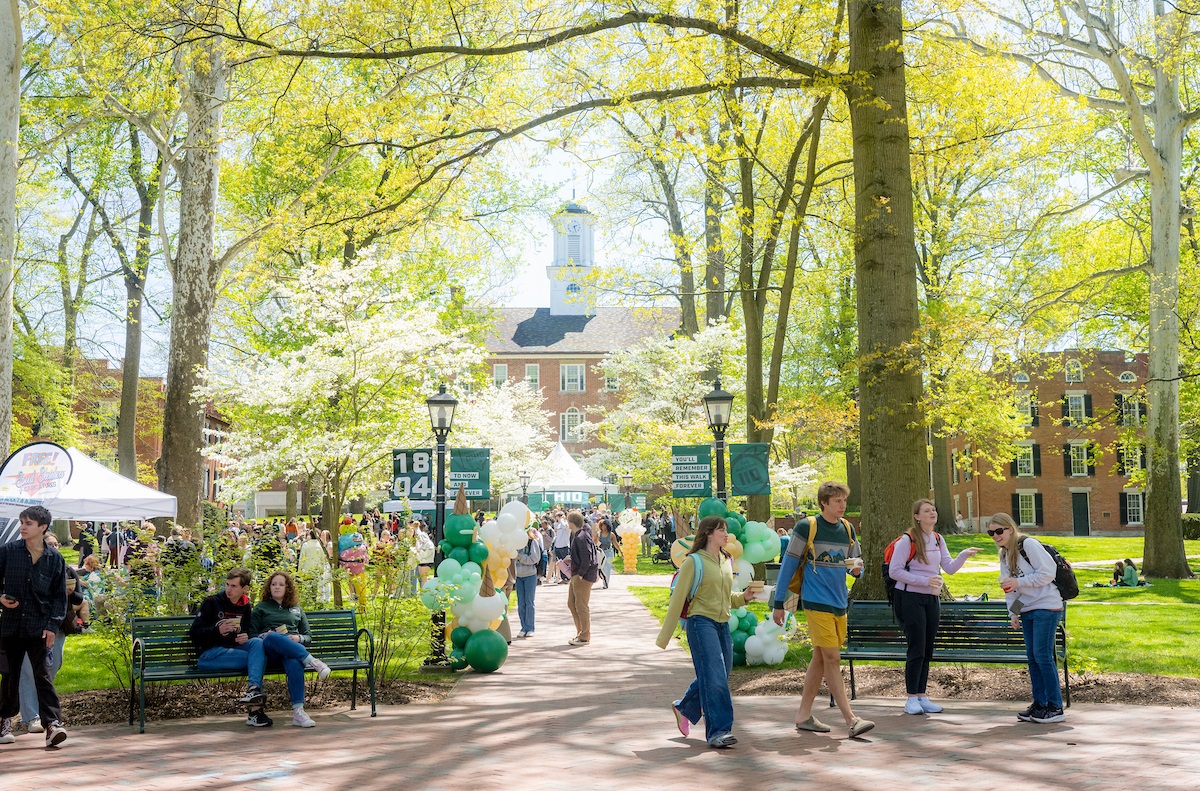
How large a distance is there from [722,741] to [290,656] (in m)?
3.66

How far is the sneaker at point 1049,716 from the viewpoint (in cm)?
829

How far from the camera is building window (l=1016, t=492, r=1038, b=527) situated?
200ft

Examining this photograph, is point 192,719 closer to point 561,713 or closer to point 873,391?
point 561,713

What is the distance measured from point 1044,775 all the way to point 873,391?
553cm

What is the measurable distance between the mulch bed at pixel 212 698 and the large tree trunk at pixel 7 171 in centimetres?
752

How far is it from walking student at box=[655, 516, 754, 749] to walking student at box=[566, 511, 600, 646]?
670 cm

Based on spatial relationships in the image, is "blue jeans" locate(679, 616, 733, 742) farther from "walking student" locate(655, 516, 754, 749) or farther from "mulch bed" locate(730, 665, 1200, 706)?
"mulch bed" locate(730, 665, 1200, 706)

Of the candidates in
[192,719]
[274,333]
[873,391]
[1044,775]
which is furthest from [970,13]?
[274,333]

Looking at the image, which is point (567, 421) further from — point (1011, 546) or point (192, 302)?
point (1011, 546)

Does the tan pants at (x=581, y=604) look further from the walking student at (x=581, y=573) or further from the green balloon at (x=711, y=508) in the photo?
the green balloon at (x=711, y=508)

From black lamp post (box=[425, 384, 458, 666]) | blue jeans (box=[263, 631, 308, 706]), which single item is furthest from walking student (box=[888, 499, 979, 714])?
black lamp post (box=[425, 384, 458, 666])

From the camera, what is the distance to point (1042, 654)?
848cm

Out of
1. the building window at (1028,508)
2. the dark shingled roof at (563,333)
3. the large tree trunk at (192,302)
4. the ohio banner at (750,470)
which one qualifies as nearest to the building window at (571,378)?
the dark shingled roof at (563,333)

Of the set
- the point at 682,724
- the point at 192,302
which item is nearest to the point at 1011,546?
the point at 682,724
